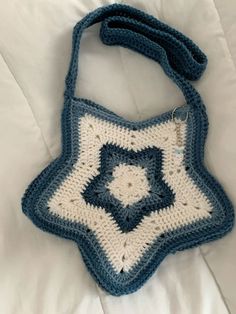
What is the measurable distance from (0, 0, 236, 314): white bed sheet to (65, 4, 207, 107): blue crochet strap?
0.02 meters

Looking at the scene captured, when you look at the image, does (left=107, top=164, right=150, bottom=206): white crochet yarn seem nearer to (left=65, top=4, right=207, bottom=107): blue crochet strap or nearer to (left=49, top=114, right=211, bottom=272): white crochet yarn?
(left=49, top=114, right=211, bottom=272): white crochet yarn

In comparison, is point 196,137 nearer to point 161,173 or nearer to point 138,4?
point 161,173

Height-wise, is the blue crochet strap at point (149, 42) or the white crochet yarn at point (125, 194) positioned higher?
the blue crochet strap at point (149, 42)

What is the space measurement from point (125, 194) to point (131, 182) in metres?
0.02

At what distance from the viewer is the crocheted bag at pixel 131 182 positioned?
82 centimetres

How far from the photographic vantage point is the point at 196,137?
86cm

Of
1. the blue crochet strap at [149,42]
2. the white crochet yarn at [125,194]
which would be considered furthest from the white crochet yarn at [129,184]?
the blue crochet strap at [149,42]

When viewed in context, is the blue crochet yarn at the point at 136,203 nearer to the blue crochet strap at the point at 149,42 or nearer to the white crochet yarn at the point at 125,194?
the white crochet yarn at the point at 125,194

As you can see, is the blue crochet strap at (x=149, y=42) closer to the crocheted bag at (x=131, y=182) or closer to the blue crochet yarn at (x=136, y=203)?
the crocheted bag at (x=131, y=182)

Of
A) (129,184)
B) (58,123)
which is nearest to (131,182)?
(129,184)

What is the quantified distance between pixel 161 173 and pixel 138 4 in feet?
1.02

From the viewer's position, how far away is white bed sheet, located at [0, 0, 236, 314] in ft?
2.58

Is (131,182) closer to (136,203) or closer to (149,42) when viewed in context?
(136,203)

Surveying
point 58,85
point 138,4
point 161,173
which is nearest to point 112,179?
point 161,173
